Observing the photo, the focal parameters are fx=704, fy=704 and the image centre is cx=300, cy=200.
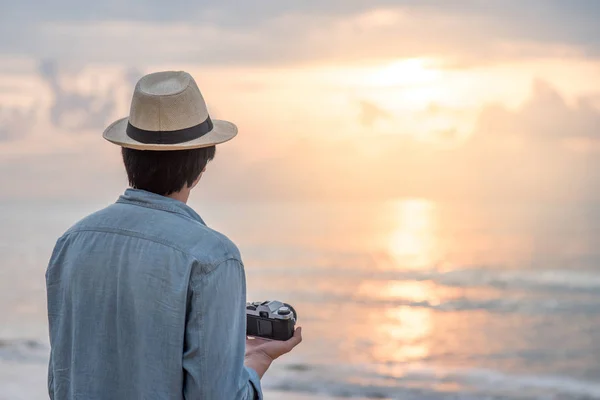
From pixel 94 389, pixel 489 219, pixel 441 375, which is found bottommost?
pixel 489 219

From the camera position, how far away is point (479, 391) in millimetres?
11320

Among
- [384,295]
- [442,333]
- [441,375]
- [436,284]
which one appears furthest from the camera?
[436,284]

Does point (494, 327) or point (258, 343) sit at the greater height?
point (258, 343)

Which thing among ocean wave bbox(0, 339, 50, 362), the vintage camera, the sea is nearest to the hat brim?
the vintage camera

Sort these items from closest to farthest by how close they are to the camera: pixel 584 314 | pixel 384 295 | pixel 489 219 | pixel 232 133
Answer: pixel 232 133 < pixel 584 314 < pixel 384 295 < pixel 489 219

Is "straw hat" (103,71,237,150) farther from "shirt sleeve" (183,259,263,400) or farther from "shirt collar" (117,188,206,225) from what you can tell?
"shirt sleeve" (183,259,263,400)

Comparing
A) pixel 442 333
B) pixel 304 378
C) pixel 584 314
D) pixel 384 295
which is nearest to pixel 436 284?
pixel 384 295

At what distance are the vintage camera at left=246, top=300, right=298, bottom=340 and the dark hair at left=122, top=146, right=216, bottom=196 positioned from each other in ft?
1.62

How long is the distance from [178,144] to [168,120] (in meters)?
0.12

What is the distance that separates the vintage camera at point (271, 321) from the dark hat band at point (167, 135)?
560 millimetres

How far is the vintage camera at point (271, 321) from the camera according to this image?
2012 mm

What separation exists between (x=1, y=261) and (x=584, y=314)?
27599 mm

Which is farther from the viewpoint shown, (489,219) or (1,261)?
(489,219)

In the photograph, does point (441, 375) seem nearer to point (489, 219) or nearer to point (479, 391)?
point (479, 391)
